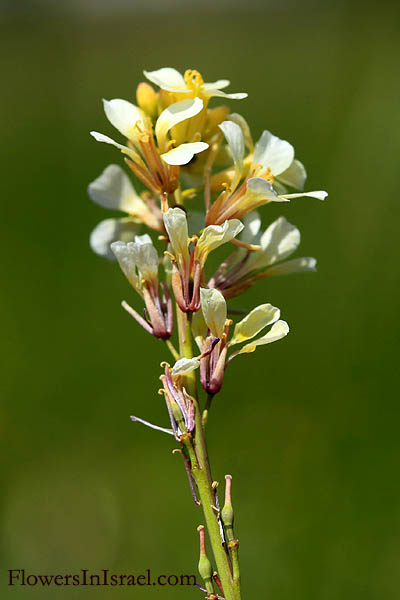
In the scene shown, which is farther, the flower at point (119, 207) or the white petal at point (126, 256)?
the flower at point (119, 207)

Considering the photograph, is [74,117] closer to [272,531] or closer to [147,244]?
[272,531]

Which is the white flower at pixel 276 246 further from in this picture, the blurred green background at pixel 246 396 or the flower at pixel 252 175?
Result: the blurred green background at pixel 246 396

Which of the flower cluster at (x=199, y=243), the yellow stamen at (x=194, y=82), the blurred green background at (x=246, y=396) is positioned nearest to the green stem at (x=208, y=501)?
the flower cluster at (x=199, y=243)

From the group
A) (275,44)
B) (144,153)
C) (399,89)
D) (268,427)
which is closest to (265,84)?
(275,44)

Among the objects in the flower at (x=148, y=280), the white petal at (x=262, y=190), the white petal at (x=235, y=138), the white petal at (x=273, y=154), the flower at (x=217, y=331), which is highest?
the white petal at (x=273, y=154)

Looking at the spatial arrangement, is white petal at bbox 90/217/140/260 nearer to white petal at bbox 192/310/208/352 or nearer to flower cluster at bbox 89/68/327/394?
flower cluster at bbox 89/68/327/394

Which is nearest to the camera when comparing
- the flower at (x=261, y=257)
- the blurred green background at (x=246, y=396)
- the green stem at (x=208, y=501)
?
the green stem at (x=208, y=501)

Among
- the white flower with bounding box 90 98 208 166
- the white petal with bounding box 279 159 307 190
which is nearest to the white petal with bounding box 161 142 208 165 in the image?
the white flower with bounding box 90 98 208 166

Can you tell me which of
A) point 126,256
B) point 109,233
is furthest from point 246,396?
point 126,256
